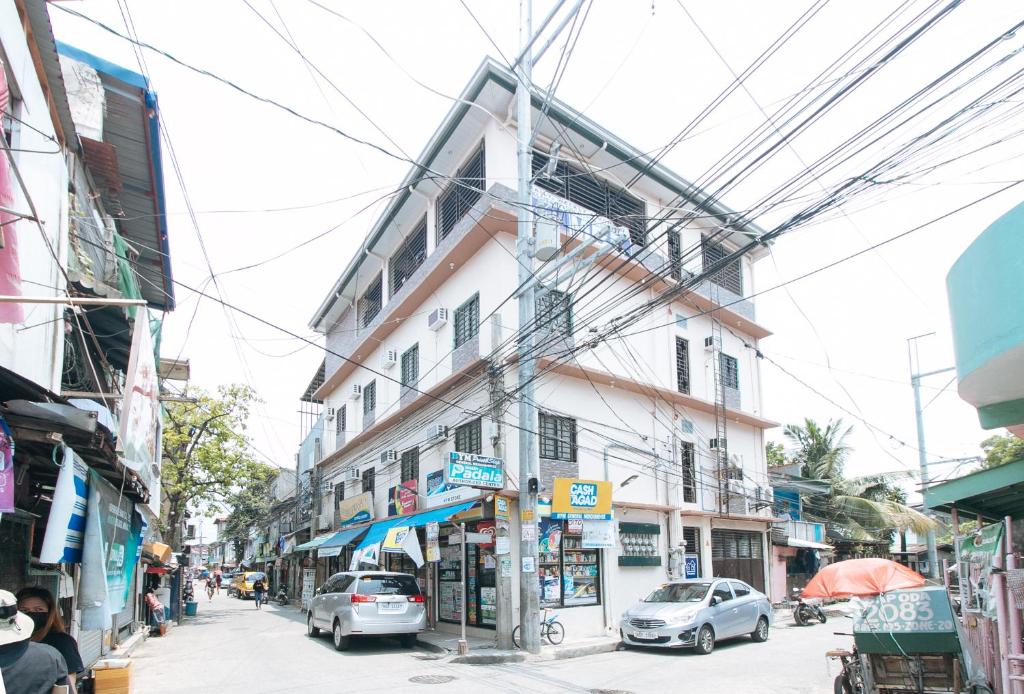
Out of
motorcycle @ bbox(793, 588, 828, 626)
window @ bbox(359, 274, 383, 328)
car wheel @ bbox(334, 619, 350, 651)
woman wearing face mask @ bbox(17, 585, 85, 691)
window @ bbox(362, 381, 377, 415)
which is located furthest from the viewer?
window @ bbox(359, 274, 383, 328)

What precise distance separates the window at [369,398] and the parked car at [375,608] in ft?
38.4

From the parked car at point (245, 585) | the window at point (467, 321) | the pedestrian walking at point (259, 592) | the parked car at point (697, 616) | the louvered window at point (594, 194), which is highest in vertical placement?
the louvered window at point (594, 194)

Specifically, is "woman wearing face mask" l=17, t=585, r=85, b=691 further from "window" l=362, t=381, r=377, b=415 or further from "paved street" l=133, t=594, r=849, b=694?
"window" l=362, t=381, r=377, b=415

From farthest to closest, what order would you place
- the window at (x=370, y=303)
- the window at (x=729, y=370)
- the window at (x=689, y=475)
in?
the window at (x=370, y=303) < the window at (x=729, y=370) < the window at (x=689, y=475)

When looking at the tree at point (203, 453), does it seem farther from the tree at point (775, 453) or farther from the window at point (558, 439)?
the tree at point (775, 453)

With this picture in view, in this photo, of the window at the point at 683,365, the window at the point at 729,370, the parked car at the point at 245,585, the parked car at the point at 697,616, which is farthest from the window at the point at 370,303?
the parked car at the point at 245,585

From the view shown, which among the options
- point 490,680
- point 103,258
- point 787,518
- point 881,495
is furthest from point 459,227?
point 881,495

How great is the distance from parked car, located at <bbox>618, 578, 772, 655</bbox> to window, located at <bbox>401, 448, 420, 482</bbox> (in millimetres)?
8883

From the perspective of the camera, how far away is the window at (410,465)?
22.8 meters

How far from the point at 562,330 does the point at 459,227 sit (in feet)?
15.0

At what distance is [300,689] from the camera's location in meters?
11.0

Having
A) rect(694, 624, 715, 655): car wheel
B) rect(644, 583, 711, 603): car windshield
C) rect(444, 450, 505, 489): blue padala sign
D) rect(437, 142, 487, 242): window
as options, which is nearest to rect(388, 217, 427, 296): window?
rect(437, 142, 487, 242): window

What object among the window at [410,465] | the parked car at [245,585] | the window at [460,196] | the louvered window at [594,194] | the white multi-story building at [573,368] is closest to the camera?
the white multi-story building at [573,368]

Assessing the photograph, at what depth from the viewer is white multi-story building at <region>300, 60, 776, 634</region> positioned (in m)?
17.7
